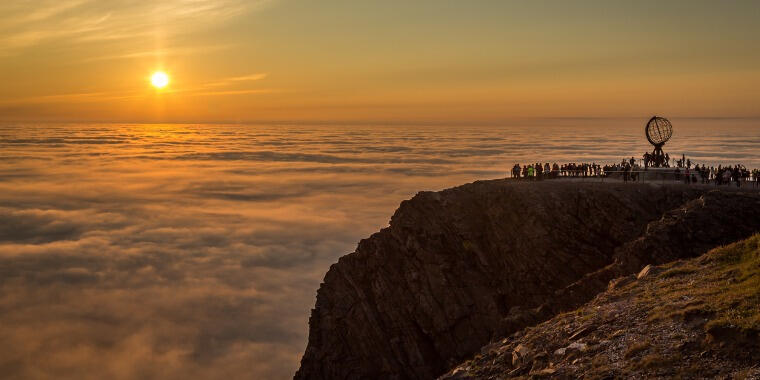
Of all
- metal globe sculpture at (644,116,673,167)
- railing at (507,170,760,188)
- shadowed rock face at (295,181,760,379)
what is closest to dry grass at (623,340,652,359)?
shadowed rock face at (295,181,760,379)

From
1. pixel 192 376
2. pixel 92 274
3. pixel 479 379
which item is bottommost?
pixel 192 376

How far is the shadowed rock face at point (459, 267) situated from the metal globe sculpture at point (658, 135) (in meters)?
11.2

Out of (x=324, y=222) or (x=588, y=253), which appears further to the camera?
(x=324, y=222)

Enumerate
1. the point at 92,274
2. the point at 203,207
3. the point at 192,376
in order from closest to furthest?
the point at 192,376, the point at 92,274, the point at 203,207

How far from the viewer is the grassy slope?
14.8 meters

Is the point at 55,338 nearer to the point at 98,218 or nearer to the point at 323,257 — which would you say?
the point at 323,257

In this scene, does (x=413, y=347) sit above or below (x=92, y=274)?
above

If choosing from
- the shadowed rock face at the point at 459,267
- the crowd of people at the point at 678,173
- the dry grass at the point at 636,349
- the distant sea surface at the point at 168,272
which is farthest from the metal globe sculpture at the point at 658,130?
the distant sea surface at the point at 168,272

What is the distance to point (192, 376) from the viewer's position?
76.1 metres

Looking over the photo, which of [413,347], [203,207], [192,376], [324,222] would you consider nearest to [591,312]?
[413,347]

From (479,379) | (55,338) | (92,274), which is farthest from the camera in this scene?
(92,274)

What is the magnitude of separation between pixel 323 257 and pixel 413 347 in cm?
8570

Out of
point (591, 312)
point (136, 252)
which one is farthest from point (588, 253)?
point (136, 252)

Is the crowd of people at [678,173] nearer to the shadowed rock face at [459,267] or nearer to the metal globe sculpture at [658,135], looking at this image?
the metal globe sculpture at [658,135]
